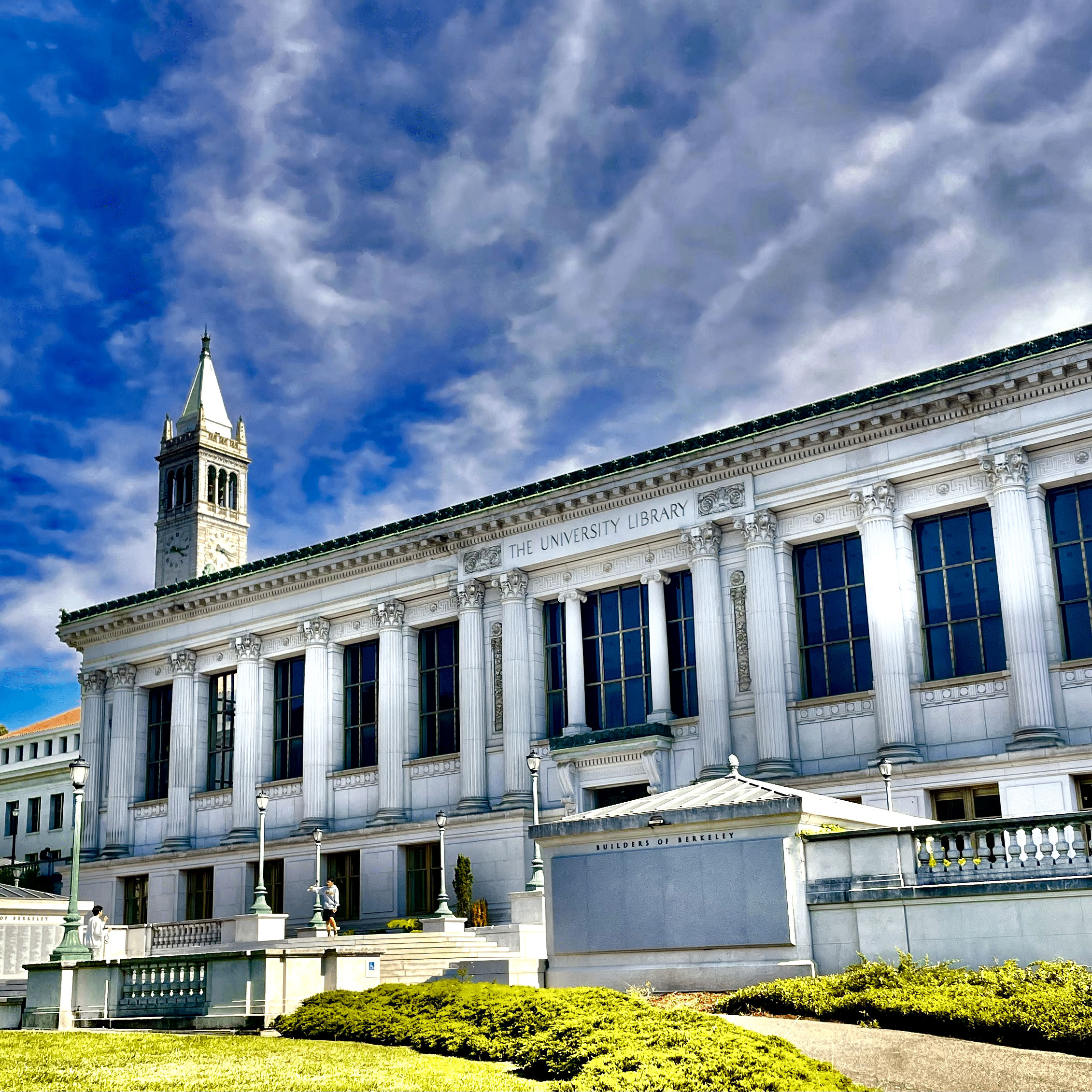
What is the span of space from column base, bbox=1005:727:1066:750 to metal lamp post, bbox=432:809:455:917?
665 inches

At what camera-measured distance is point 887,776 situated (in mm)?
33719

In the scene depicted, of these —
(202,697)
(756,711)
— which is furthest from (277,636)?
(756,711)

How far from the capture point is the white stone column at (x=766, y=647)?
3950 centimetres

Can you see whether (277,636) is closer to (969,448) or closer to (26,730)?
(969,448)

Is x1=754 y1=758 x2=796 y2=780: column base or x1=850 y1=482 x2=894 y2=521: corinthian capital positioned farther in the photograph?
x1=850 y1=482 x2=894 y2=521: corinthian capital

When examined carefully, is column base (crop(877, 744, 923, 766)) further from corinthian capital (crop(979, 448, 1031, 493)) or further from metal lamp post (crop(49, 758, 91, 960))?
metal lamp post (crop(49, 758, 91, 960))

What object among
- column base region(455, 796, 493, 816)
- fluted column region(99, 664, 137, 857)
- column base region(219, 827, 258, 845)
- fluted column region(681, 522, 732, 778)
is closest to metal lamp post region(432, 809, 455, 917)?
column base region(455, 796, 493, 816)

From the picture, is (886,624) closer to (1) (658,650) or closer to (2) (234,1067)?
(1) (658,650)

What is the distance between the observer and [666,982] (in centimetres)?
2308

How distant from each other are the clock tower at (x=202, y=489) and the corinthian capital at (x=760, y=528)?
203 ft

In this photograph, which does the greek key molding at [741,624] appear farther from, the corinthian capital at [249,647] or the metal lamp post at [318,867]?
the corinthian capital at [249,647]

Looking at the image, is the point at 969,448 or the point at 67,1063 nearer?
the point at 67,1063

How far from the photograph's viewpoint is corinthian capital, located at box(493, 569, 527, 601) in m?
46.8

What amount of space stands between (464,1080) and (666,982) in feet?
29.2
